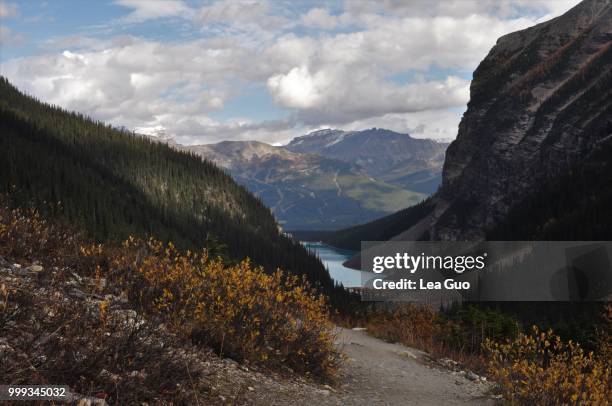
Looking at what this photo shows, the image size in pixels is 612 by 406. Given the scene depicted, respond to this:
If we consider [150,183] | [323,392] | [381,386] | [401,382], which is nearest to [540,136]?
[150,183]

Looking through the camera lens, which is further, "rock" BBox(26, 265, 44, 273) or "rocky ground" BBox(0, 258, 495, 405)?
"rock" BBox(26, 265, 44, 273)

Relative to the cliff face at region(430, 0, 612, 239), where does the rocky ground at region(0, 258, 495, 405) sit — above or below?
below

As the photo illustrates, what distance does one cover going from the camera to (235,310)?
10.6 metres

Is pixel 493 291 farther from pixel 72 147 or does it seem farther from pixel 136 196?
pixel 72 147

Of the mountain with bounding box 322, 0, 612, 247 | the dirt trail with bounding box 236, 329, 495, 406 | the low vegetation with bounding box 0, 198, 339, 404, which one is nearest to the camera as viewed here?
the low vegetation with bounding box 0, 198, 339, 404

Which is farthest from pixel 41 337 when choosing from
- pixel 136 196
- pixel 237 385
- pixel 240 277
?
pixel 136 196

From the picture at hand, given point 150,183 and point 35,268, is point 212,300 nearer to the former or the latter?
point 35,268

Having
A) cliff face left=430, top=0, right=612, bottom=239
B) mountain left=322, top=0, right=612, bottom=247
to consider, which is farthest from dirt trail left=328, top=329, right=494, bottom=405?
cliff face left=430, top=0, right=612, bottom=239

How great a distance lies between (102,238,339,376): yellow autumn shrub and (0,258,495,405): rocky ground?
0.42 m

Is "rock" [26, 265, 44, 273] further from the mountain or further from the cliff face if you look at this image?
the cliff face

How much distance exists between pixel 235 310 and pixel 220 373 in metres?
1.48

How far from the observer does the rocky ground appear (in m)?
6.89

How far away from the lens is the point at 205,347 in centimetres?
1009
